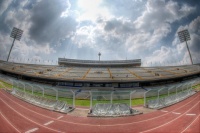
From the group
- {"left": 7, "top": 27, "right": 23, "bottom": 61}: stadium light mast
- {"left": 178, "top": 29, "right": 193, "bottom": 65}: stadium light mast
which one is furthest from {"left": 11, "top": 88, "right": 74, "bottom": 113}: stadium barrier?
{"left": 178, "top": 29, "right": 193, "bottom": 65}: stadium light mast

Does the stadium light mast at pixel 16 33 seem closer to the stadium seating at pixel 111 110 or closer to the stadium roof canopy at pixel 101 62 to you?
the stadium roof canopy at pixel 101 62

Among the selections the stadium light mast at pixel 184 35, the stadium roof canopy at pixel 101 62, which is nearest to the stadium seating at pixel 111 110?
the stadium roof canopy at pixel 101 62

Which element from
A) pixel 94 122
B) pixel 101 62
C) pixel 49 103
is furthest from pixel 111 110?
pixel 101 62

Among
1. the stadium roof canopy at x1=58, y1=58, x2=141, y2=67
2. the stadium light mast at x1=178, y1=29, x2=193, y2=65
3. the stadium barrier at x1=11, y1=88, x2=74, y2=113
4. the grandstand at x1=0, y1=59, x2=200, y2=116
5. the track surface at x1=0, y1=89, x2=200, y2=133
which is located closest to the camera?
the track surface at x1=0, y1=89, x2=200, y2=133

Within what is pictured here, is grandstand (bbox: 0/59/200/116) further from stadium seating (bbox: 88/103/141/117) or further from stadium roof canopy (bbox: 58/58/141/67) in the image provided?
stadium roof canopy (bbox: 58/58/141/67)

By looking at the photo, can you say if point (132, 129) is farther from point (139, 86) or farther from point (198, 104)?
point (139, 86)

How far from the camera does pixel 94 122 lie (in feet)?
44.2

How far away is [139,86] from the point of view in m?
28.5

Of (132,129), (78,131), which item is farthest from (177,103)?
(78,131)

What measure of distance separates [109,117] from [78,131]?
4.81m

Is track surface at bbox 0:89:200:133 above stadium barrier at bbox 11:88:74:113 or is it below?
below

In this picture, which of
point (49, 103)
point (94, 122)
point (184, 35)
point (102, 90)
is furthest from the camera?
point (184, 35)

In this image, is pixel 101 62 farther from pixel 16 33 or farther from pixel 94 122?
pixel 94 122

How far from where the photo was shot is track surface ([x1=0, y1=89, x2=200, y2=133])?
38.1 feet
